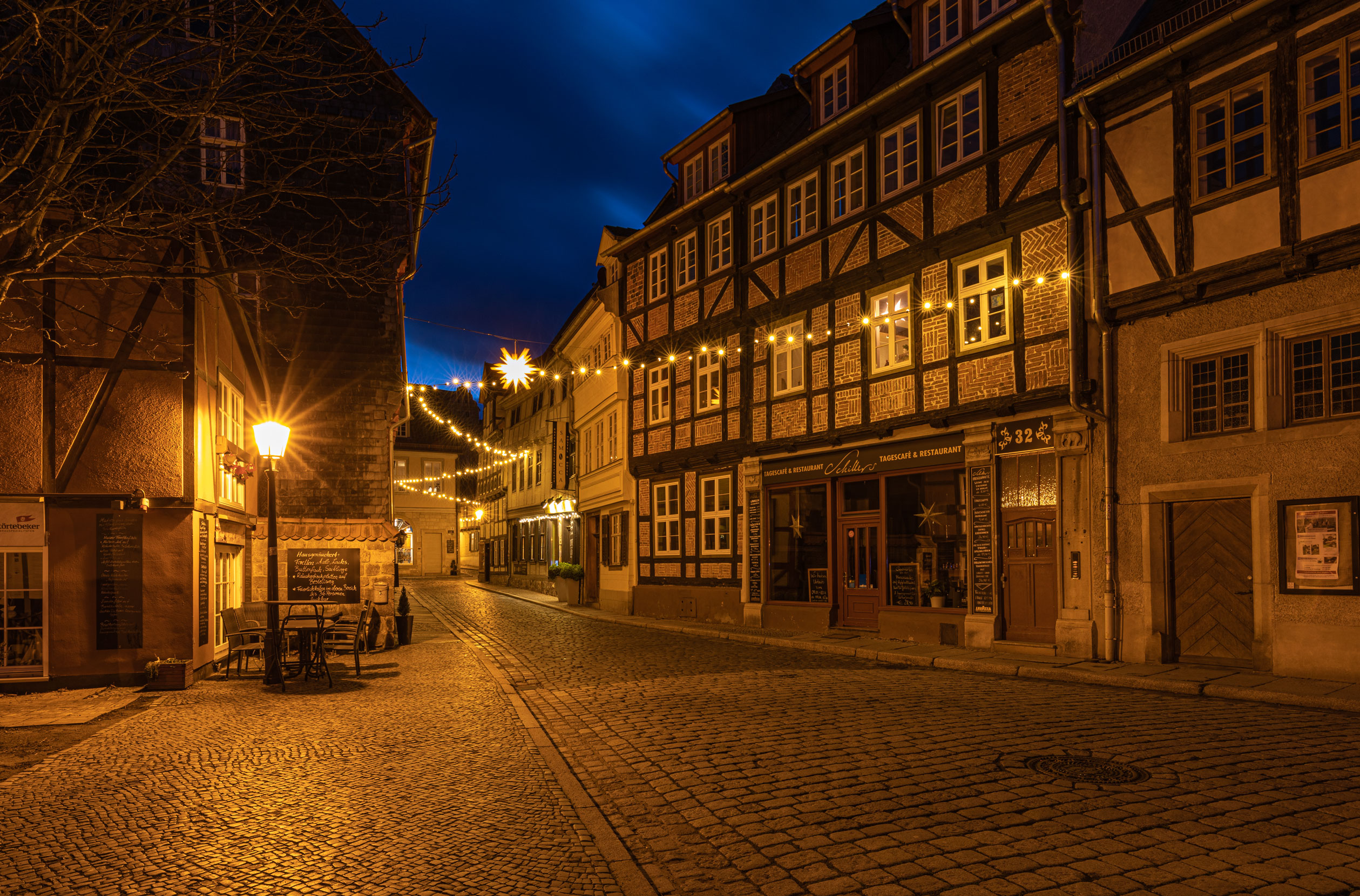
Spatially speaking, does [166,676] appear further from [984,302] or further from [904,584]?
[984,302]

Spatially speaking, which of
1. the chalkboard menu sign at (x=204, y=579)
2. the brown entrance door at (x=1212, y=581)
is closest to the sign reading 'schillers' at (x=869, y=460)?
the brown entrance door at (x=1212, y=581)

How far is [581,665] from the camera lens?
48.5ft

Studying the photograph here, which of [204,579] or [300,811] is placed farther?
[204,579]

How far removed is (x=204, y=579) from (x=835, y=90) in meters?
15.1

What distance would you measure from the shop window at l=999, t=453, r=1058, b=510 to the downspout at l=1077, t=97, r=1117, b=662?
→ 96 cm

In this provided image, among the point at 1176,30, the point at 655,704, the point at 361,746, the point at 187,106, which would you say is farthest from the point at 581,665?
the point at 1176,30

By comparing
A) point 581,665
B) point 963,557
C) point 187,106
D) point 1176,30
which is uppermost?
point 1176,30

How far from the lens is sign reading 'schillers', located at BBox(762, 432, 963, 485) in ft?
56.1

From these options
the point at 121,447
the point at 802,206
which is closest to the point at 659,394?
the point at 802,206

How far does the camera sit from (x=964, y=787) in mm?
6598

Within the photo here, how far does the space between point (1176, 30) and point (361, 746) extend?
13471 millimetres

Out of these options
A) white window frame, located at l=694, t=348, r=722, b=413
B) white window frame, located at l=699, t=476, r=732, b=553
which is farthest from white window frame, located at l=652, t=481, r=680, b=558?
white window frame, located at l=694, t=348, r=722, b=413

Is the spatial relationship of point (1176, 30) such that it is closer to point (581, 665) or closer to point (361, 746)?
point (581, 665)

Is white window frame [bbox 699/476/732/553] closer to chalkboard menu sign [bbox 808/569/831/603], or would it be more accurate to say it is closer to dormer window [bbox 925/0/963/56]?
chalkboard menu sign [bbox 808/569/831/603]
